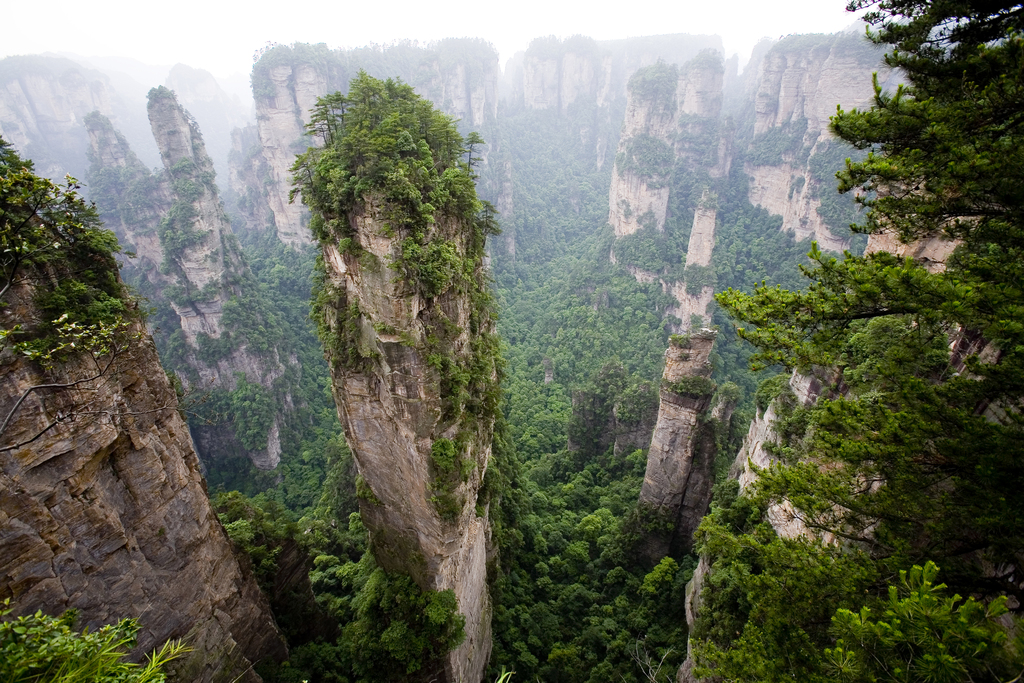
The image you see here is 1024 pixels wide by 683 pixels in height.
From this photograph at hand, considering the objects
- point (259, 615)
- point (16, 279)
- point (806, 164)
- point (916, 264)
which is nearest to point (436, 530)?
point (259, 615)

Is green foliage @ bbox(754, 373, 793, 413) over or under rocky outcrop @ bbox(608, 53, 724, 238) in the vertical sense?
under

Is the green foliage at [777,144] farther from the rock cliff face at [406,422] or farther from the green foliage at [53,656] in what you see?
the green foliage at [53,656]

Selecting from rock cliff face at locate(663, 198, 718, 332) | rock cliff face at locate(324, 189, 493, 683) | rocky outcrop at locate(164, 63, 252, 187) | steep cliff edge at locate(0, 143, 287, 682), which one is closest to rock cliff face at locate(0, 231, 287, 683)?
steep cliff edge at locate(0, 143, 287, 682)

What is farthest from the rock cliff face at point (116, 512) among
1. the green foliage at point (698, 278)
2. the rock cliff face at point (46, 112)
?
the rock cliff face at point (46, 112)

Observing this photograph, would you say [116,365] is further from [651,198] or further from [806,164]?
[806,164]

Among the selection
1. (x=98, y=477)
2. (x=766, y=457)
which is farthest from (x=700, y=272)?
(x=98, y=477)

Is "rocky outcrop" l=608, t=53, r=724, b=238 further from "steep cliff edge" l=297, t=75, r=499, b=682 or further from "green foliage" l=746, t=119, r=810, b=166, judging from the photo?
"steep cliff edge" l=297, t=75, r=499, b=682
